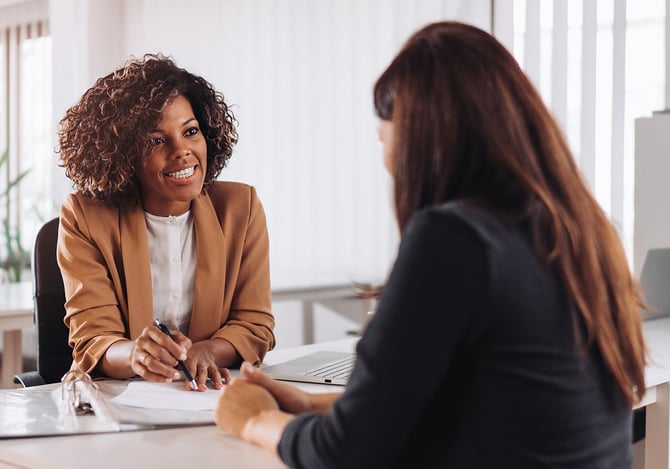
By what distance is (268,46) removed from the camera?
15.0 ft

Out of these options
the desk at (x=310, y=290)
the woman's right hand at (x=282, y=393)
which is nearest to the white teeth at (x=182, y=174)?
the woman's right hand at (x=282, y=393)

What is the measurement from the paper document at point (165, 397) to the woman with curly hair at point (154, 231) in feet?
0.51

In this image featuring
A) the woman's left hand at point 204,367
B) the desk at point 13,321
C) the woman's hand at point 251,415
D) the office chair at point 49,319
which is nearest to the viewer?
the woman's hand at point 251,415

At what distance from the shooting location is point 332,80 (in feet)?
14.1

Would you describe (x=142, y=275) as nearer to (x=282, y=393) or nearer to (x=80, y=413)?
(x=80, y=413)

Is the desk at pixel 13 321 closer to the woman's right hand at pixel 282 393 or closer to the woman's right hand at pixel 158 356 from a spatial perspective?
the woman's right hand at pixel 158 356

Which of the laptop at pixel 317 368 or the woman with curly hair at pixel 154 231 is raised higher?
the woman with curly hair at pixel 154 231

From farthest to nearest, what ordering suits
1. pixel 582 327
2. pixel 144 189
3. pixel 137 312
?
pixel 144 189, pixel 137 312, pixel 582 327

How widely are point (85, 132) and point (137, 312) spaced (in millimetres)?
427

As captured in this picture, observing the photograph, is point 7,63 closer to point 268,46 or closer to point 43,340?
point 268,46

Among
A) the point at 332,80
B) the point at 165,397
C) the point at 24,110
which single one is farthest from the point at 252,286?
the point at 24,110

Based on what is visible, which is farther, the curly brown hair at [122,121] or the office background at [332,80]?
the office background at [332,80]

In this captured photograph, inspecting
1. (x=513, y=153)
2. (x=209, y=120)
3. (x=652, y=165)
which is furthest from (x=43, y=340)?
(x=652, y=165)

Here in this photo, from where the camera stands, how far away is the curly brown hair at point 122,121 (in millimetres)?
1806
